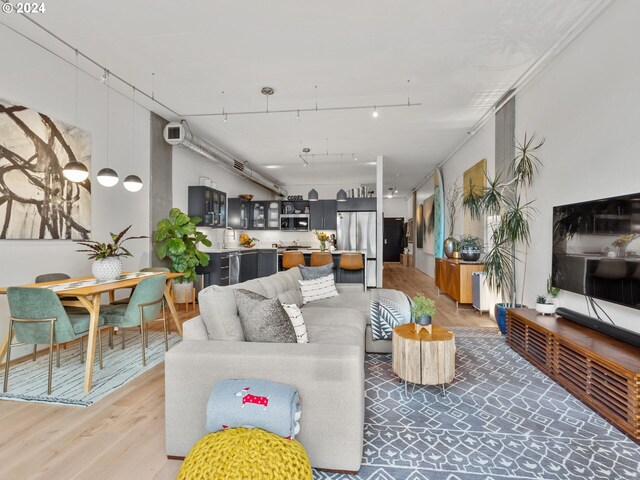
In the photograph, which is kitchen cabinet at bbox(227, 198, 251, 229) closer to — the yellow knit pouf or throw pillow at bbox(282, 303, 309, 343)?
throw pillow at bbox(282, 303, 309, 343)

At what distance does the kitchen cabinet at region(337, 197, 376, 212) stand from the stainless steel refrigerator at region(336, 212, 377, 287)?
0.11 metres

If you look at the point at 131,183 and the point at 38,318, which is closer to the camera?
the point at 38,318

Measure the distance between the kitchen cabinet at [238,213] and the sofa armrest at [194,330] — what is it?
Answer: 7039 millimetres

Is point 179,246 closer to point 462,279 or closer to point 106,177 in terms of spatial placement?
point 106,177

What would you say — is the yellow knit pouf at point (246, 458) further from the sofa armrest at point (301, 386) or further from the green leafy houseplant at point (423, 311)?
the green leafy houseplant at point (423, 311)

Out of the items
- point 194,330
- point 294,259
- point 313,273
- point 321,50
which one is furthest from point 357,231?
point 194,330

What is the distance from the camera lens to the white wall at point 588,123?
9.26ft

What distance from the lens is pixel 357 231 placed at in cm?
937

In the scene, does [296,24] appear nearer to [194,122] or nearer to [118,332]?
A: [194,122]

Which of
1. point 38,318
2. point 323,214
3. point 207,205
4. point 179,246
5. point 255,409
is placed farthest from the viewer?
point 323,214

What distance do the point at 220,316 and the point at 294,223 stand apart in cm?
801

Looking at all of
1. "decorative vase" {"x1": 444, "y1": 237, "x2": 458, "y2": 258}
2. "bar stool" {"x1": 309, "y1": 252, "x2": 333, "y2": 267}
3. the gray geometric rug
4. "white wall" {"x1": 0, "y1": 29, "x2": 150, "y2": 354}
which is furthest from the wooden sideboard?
"white wall" {"x1": 0, "y1": 29, "x2": 150, "y2": 354}

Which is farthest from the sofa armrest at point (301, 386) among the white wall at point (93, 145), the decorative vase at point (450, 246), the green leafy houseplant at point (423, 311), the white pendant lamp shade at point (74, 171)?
the decorative vase at point (450, 246)

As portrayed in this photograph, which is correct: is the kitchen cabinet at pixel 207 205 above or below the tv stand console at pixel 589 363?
above
